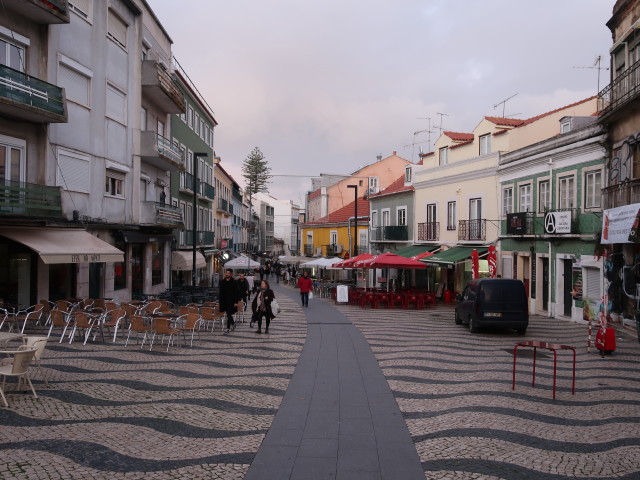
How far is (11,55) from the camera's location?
603 inches

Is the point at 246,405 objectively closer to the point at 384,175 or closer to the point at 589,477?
the point at 589,477

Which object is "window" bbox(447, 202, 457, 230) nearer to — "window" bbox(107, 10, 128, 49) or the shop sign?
the shop sign

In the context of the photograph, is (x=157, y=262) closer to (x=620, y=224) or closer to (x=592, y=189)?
(x=592, y=189)

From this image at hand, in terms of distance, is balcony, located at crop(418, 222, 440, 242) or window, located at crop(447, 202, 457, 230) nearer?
window, located at crop(447, 202, 457, 230)

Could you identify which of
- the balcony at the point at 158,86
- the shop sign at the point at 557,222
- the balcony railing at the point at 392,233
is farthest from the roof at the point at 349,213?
the shop sign at the point at 557,222

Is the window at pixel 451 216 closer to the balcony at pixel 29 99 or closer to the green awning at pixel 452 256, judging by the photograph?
the green awning at pixel 452 256

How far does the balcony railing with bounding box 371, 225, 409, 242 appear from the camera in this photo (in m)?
36.0

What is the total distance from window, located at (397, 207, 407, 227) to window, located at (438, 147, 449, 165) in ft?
17.6

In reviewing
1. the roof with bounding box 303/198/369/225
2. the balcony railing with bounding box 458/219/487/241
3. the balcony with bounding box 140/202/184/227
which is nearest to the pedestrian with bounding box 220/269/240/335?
the balcony with bounding box 140/202/184/227

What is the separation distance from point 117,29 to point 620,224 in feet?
61.8

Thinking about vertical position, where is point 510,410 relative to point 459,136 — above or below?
below

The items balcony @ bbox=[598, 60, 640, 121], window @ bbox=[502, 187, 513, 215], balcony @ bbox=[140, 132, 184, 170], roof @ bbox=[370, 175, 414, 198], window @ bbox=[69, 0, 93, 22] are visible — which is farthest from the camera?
roof @ bbox=[370, 175, 414, 198]

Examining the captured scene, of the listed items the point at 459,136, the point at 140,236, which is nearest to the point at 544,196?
the point at 459,136

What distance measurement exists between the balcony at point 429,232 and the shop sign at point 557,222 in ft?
34.0
